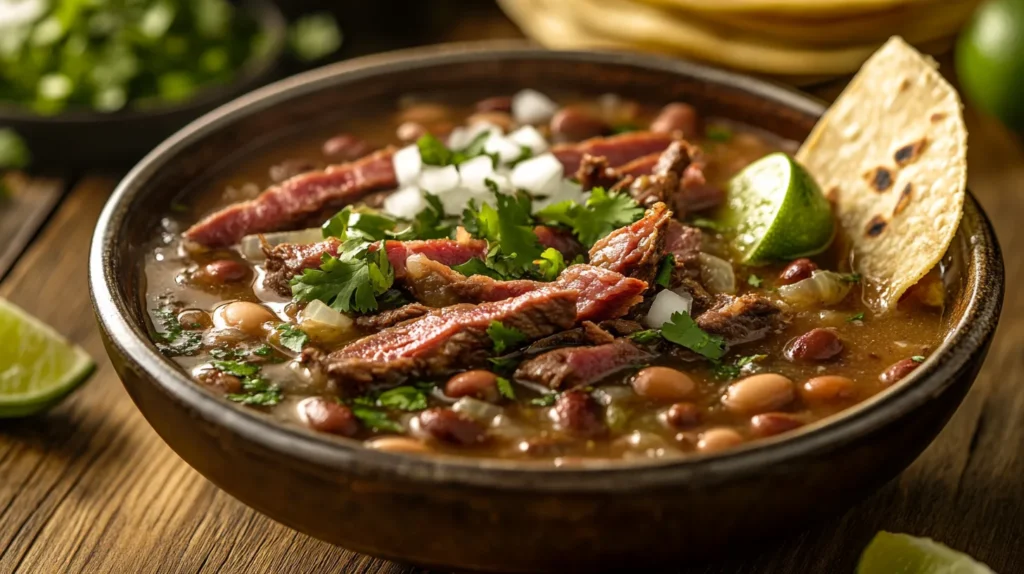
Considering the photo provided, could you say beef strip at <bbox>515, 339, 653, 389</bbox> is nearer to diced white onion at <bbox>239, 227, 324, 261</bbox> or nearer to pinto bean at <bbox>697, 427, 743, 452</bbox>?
pinto bean at <bbox>697, 427, 743, 452</bbox>

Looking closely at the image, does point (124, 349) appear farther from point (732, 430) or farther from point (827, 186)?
point (827, 186)

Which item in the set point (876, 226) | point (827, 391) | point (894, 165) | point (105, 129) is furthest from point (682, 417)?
point (105, 129)

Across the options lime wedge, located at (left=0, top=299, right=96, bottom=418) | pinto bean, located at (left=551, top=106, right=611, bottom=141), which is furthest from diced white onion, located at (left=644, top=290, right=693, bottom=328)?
lime wedge, located at (left=0, top=299, right=96, bottom=418)

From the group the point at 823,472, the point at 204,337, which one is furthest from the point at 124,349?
the point at 823,472

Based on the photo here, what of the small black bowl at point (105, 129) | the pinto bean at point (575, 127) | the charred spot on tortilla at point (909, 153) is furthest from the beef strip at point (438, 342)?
the small black bowl at point (105, 129)

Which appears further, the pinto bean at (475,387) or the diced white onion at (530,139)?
the diced white onion at (530,139)

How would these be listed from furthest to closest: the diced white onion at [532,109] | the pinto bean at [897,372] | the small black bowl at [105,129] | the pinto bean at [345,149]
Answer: the small black bowl at [105,129]
the diced white onion at [532,109]
the pinto bean at [345,149]
the pinto bean at [897,372]

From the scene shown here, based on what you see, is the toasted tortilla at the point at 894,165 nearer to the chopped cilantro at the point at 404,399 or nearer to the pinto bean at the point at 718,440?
the pinto bean at the point at 718,440
